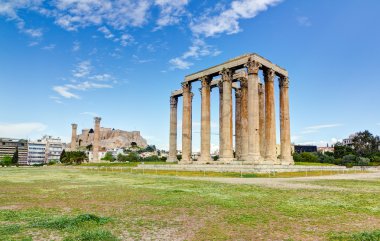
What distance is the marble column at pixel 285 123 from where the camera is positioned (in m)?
54.5

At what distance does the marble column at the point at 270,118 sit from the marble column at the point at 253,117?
506cm

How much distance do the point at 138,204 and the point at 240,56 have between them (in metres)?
42.3

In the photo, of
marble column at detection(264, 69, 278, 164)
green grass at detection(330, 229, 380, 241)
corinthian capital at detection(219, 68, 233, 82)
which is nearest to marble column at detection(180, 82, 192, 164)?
corinthian capital at detection(219, 68, 233, 82)

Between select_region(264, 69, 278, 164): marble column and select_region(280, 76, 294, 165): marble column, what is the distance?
3077mm

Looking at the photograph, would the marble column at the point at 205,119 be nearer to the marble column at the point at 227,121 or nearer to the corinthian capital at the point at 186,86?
the marble column at the point at 227,121

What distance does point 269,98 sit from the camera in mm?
53250

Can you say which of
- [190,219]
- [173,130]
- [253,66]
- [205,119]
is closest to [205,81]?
[205,119]

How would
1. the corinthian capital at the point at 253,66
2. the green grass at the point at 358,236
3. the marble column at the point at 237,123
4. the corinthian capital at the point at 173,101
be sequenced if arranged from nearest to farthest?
the green grass at the point at 358,236
the corinthian capital at the point at 253,66
the marble column at the point at 237,123
the corinthian capital at the point at 173,101

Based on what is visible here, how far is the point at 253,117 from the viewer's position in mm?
47469

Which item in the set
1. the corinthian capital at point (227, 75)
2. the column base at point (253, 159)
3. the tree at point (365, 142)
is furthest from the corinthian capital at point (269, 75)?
the tree at point (365, 142)

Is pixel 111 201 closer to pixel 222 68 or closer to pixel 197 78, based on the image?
pixel 222 68

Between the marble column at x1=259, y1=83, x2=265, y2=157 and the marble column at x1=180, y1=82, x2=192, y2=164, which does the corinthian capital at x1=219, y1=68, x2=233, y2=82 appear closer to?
the marble column at x1=259, y1=83, x2=265, y2=157

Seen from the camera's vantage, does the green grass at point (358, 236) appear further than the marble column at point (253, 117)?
No

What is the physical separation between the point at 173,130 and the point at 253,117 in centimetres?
3250
